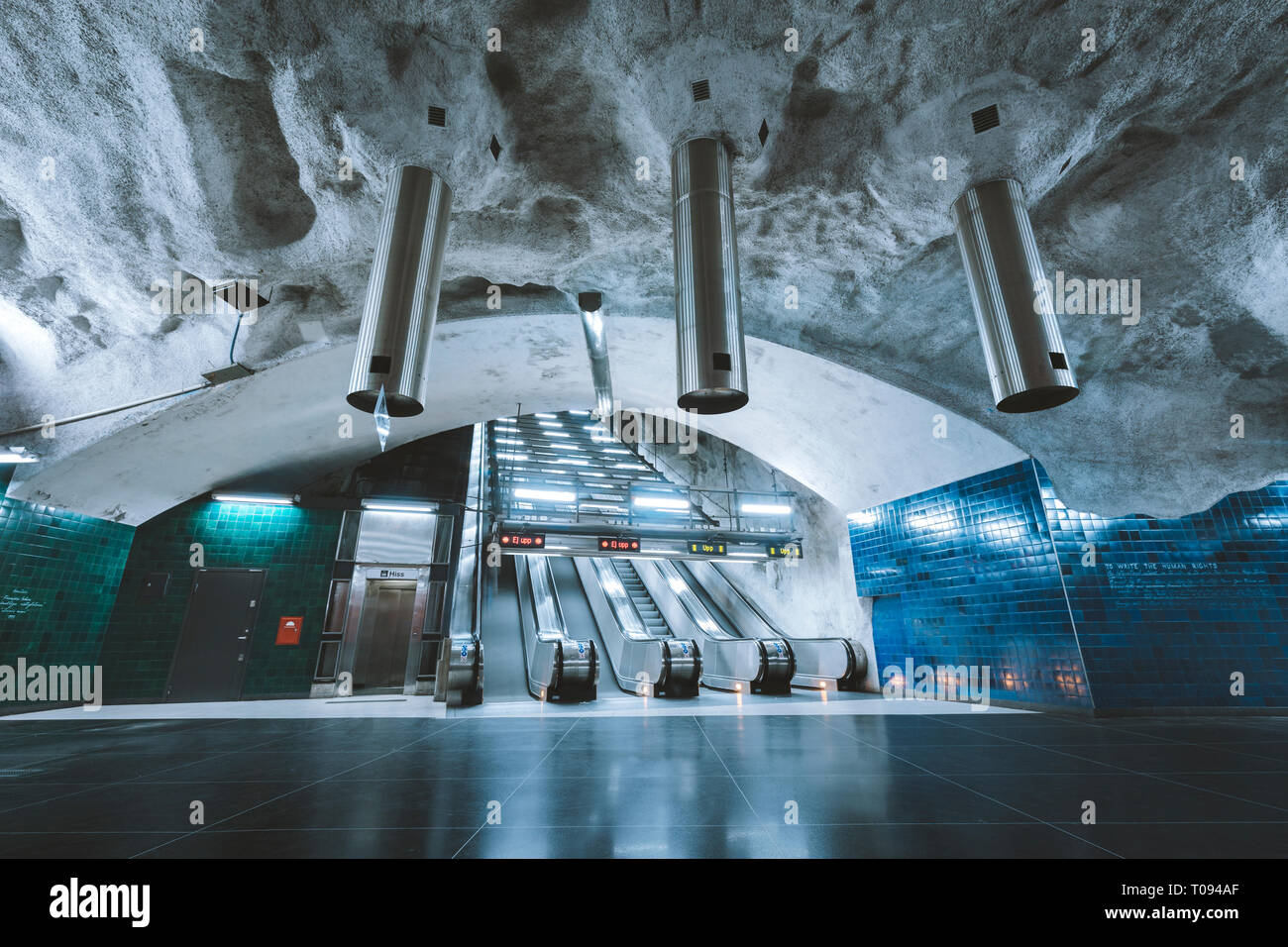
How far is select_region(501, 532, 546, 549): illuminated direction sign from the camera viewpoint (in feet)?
31.5

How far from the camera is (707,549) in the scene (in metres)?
10.3


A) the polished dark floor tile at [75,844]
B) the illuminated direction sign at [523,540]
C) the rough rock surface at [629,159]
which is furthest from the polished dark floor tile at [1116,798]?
the illuminated direction sign at [523,540]

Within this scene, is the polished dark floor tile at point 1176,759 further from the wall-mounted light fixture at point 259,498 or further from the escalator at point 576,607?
the wall-mounted light fixture at point 259,498

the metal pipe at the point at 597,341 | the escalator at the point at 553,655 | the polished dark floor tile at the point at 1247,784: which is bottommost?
→ the polished dark floor tile at the point at 1247,784

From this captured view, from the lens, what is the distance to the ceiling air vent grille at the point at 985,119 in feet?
11.9

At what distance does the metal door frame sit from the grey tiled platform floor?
465cm

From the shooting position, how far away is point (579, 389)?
879cm

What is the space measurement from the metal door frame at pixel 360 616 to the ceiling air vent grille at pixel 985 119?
1026 cm

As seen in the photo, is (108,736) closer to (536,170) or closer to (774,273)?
(536,170)

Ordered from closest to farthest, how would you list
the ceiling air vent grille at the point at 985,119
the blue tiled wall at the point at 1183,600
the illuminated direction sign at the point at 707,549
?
the ceiling air vent grille at the point at 985,119 < the blue tiled wall at the point at 1183,600 < the illuminated direction sign at the point at 707,549

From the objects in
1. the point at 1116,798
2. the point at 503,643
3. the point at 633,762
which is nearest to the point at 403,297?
the point at 633,762

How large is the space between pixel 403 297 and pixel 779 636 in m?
9.11
